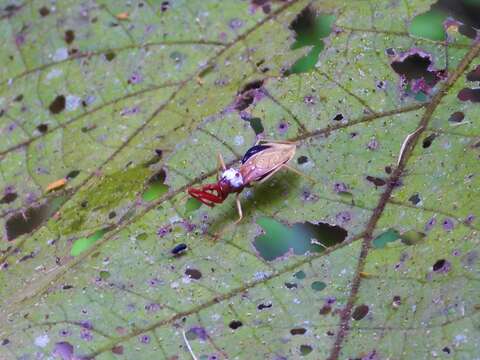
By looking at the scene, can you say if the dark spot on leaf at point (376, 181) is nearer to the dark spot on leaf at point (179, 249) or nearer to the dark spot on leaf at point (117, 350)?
the dark spot on leaf at point (179, 249)

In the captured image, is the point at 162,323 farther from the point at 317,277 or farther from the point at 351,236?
the point at 351,236

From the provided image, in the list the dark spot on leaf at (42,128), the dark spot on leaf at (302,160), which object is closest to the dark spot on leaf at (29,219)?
the dark spot on leaf at (42,128)

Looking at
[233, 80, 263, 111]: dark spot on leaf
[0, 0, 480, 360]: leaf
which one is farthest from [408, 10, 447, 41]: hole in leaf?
[233, 80, 263, 111]: dark spot on leaf

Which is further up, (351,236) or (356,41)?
(356,41)

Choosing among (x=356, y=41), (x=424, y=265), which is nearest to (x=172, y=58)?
(x=356, y=41)

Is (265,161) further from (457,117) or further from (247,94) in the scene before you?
(457,117)

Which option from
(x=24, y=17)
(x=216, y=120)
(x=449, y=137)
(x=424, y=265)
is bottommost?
(x=424, y=265)

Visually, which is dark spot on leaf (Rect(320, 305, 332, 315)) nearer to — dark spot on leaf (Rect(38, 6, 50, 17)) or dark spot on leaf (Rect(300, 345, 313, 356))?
dark spot on leaf (Rect(300, 345, 313, 356))
